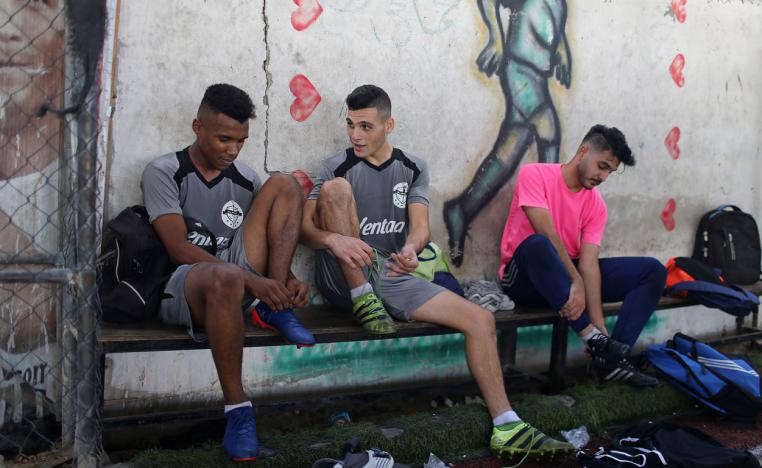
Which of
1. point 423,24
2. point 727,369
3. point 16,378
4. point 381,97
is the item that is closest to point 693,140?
point 727,369

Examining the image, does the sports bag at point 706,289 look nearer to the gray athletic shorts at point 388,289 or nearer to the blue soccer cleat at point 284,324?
the gray athletic shorts at point 388,289

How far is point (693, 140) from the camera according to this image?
200 inches

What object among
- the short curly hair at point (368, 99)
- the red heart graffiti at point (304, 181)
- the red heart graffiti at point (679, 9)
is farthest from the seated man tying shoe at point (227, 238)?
A: the red heart graffiti at point (679, 9)

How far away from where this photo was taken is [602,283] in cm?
394

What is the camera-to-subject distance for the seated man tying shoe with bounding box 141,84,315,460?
2.57 m

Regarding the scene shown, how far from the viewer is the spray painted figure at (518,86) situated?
4066mm

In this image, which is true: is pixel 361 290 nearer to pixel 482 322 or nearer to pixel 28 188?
pixel 482 322

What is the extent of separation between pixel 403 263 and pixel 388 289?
5.8 inches

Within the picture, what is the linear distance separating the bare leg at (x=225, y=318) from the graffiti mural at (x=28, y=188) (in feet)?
2.74

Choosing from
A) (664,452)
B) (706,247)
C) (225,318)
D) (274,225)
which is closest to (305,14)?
(274,225)

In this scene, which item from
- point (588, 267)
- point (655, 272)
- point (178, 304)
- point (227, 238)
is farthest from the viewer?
point (588, 267)

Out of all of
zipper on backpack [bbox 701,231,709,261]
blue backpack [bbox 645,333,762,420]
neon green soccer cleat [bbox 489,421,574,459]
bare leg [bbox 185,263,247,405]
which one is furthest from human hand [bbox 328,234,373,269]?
zipper on backpack [bbox 701,231,709,261]

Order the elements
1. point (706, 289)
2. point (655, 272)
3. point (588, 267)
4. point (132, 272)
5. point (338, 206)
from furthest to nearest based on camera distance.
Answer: point (706, 289)
point (588, 267)
point (655, 272)
point (338, 206)
point (132, 272)

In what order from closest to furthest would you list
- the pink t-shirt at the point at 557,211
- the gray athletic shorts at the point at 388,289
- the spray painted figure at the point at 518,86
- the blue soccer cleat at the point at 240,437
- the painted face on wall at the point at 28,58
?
the blue soccer cleat at the point at 240,437 < the painted face on wall at the point at 28,58 < the gray athletic shorts at the point at 388,289 < the pink t-shirt at the point at 557,211 < the spray painted figure at the point at 518,86
